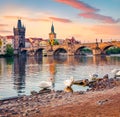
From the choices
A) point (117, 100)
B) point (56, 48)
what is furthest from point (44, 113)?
point (56, 48)

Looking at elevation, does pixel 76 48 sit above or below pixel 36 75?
above

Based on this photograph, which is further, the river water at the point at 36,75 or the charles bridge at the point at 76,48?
the charles bridge at the point at 76,48

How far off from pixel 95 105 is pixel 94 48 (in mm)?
136212

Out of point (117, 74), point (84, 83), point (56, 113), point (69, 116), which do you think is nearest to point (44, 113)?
point (56, 113)

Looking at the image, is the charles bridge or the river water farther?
the charles bridge

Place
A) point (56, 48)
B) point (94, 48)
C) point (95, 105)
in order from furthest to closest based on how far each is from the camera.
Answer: point (56, 48) < point (94, 48) < point (95, 105)

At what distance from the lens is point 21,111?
14.8 meters

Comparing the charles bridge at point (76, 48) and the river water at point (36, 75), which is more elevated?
the charles bridge at point (76, 48)

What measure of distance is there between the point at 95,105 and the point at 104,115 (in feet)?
7.52

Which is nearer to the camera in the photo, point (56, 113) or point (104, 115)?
point (104, 115)

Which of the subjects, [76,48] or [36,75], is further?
[76,48]

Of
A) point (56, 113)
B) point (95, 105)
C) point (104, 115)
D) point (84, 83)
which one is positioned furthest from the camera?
point (84, 83)

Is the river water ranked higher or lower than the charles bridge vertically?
lower

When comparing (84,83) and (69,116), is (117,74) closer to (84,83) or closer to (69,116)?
(84,83)
